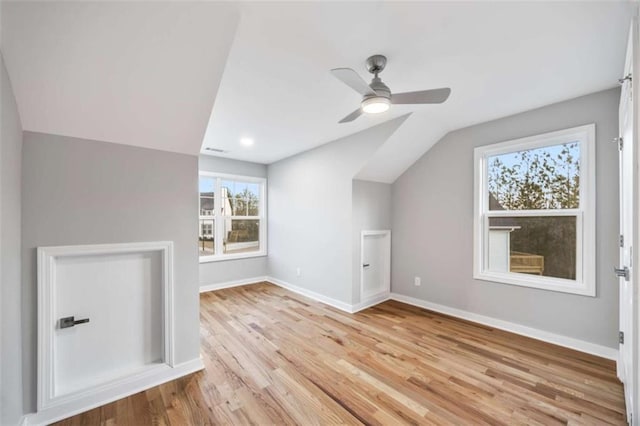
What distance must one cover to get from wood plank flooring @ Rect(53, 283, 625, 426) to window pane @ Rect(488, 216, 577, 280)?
78cm

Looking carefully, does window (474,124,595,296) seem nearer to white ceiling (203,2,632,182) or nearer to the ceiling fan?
white ceiling (203,2,632,182)

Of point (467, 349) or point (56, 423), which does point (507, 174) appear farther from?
point (56, 423)

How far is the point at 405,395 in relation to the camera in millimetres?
1940

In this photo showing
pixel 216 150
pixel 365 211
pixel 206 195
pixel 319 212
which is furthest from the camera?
pixel 206 195

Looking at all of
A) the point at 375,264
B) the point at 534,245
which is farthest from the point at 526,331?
the point at 375,264

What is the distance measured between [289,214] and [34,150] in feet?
11.2

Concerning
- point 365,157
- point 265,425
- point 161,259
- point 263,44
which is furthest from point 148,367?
point 365,157

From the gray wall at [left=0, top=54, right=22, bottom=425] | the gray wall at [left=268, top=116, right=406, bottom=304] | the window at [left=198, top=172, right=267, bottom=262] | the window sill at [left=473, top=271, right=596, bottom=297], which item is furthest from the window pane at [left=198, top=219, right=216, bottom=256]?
A: the window sill at [left=473, top=271, right=596, bottom=297]

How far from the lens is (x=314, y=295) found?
4188 millimetres

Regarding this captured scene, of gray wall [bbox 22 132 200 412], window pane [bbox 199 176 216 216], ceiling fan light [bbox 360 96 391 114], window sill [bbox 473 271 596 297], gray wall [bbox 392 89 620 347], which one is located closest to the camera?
gray wall [bbox 22 132 200 412]

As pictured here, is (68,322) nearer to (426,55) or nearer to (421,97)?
(421,97)

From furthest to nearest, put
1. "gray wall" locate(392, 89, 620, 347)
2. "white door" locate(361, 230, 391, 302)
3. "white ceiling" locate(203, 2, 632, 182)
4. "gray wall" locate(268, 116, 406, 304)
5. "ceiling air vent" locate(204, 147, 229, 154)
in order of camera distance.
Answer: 1. "ceiling air vent" locate(204, 147, 229, 154)
2. "white door" locate(361, 230, 391, 302)
3. "gray wall" locate(268, 116, 406, 304)
4. "gray wall" locate(392, 89, 620, 347)
5. "white ceiling" locate(203, 2, 632, 182)

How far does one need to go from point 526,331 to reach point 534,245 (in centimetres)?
97

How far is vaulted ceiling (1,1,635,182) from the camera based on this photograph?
4.42 feet
